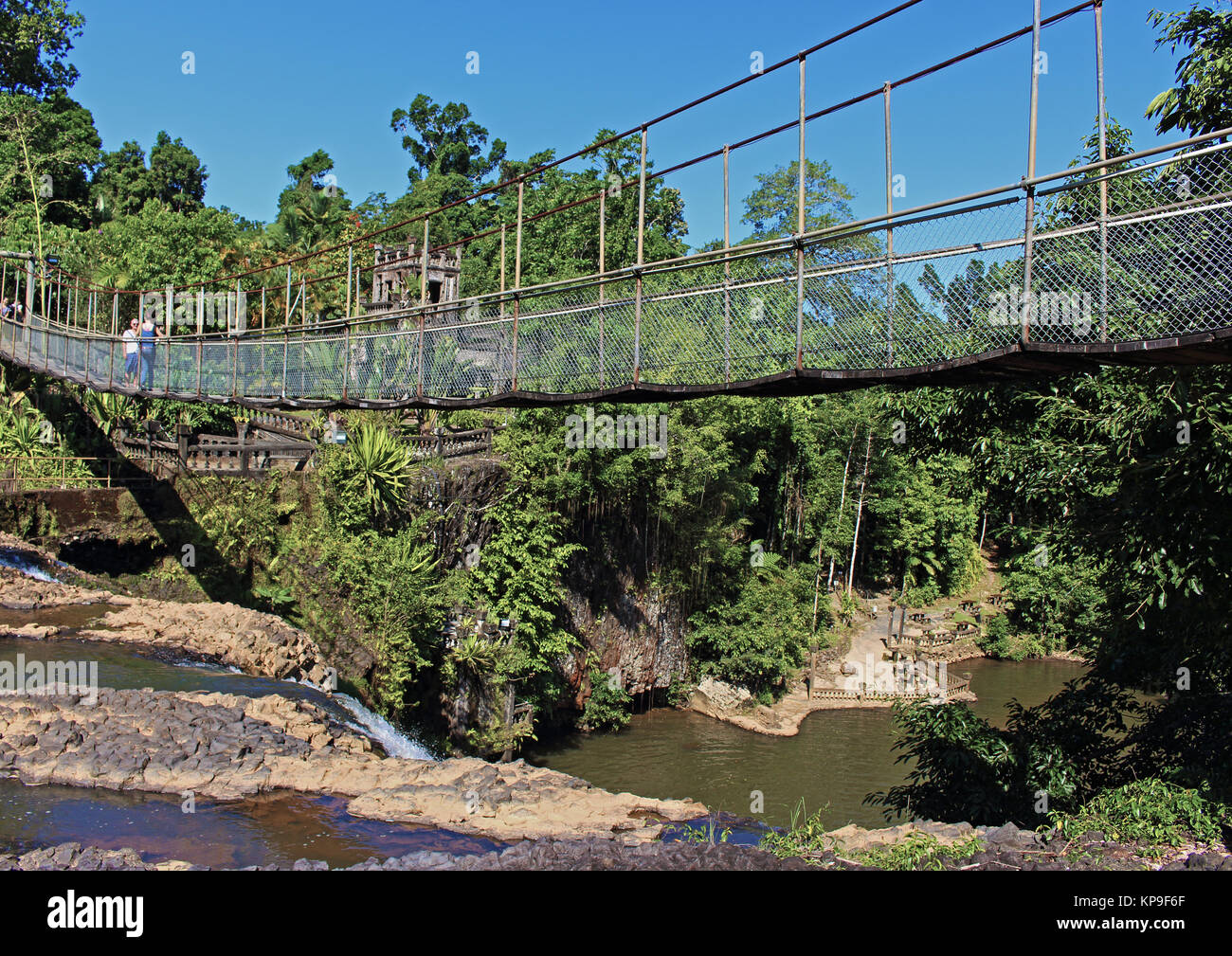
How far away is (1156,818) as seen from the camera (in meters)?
7.23

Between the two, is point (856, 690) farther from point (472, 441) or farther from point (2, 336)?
point (2, 336)

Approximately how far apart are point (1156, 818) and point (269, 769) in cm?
740

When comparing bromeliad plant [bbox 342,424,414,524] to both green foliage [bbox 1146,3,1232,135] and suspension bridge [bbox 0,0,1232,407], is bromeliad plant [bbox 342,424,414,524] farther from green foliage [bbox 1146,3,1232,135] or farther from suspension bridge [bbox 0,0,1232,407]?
green foliage [bbox 1146,3,1232,135]

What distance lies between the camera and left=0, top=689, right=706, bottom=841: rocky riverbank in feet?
26.8

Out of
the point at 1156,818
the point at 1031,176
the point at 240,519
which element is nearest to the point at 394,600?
the point at 240,519

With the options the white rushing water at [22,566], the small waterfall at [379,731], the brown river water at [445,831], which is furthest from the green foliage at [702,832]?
the white rushing water at [22,566]

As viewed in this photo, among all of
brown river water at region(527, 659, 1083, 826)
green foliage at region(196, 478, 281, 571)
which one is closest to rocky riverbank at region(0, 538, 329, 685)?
green foliage at region(196, 478, 281, 571)

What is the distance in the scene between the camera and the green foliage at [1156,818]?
696 cm

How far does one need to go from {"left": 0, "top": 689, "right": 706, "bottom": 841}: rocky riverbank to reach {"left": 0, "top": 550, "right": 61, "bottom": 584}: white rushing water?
6627mm

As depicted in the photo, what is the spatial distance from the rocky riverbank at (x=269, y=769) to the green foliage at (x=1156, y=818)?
3.35 m

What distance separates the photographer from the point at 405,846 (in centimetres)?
747

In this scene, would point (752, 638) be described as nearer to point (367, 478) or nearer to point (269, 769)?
point (367, 478)

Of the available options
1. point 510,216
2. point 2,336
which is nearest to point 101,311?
point 2,336
